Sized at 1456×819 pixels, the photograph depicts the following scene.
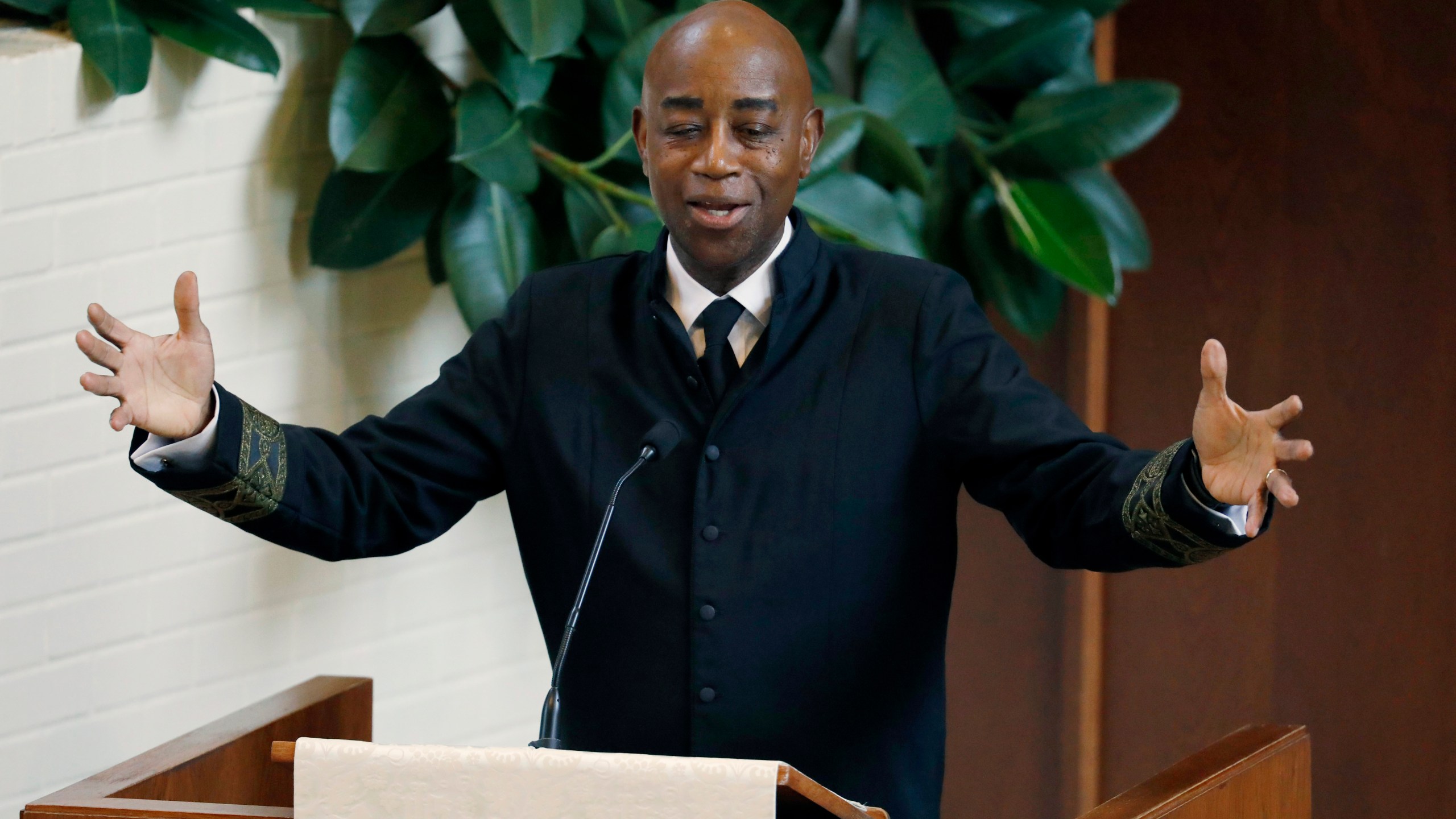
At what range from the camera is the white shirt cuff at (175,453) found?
1.43 m

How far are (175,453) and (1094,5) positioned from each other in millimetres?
2066

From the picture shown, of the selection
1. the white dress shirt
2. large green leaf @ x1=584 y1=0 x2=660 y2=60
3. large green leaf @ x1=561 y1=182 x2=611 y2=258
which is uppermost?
large green leaf @ x1=584 y1=0 x2=660 y2=60

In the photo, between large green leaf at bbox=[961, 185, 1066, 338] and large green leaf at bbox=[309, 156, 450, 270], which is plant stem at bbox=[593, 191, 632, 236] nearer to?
large green leaf at bbox=[309, 156, 450, 270]

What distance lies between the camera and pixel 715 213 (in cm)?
161

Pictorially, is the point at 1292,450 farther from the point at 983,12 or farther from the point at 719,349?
the point at 983,12

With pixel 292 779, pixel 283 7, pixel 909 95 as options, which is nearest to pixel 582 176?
pixel 283 7

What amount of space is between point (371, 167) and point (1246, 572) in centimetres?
183

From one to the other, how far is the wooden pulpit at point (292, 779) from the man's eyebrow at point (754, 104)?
723 millimetres

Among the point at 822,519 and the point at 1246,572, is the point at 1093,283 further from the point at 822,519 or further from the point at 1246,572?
the point at 822,519

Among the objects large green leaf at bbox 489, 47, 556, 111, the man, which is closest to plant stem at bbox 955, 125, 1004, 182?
large green leaf at bbox 489, 47, 556, 111

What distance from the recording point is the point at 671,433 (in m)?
1.43

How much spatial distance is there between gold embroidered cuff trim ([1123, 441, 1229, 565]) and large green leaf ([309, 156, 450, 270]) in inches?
59.9

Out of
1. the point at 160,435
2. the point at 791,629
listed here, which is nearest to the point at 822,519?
the point at 791,629

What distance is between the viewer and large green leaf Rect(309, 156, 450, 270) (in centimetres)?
248
